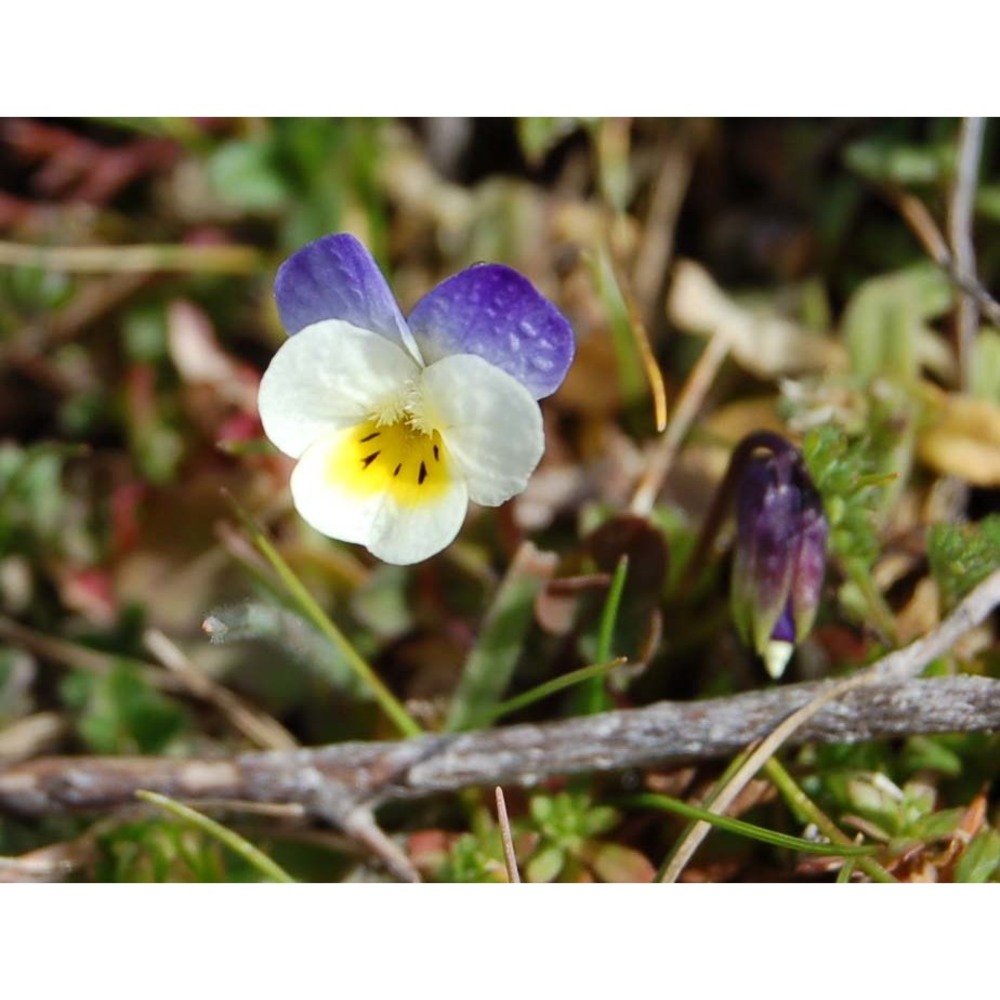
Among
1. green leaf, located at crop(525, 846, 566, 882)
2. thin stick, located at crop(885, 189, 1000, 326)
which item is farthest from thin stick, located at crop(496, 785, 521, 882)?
thin stick, located at crop(885, 189, 1000, 326)

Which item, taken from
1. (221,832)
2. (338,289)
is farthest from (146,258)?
(221,832)

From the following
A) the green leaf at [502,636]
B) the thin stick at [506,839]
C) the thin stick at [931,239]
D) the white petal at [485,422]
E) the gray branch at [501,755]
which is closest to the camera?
the white petal at [485,422]

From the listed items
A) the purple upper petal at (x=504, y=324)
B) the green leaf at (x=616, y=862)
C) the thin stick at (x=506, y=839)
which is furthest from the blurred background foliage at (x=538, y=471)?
the purple upper petal at (x=504, y=324)

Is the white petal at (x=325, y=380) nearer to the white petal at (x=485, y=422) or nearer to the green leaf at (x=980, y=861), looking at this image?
the white petal at (x=485, y=422)

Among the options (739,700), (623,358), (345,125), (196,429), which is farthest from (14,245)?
(739,700)

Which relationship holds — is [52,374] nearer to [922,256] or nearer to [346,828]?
[346,828]

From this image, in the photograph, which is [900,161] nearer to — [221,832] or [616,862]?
[616,862]
